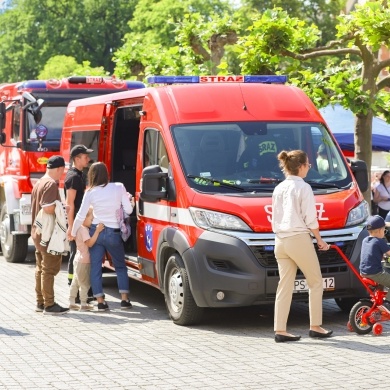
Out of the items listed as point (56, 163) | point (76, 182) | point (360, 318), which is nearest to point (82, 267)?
point (76, 182)

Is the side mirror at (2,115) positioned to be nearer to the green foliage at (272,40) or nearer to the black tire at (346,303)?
the green foliage at (272,40)

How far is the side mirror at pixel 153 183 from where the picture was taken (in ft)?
37.6

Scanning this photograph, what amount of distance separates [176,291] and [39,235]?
1.77 meters

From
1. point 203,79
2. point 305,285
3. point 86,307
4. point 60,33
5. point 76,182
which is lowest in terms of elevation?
point 86,307

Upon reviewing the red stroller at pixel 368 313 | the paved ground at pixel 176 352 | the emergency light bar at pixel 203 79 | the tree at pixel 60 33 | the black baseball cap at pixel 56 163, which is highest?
the tree at pixel 60 33

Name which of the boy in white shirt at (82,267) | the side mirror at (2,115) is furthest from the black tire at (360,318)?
the side mirror at (2,115)

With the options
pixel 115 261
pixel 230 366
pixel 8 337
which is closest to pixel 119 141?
pixel 115 261

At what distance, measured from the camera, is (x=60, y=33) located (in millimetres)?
73750

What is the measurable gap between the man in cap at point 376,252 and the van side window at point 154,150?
2319mm

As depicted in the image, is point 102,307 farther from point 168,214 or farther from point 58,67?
point 58,67

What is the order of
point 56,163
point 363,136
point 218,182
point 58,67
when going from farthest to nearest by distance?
point 58,67
point 363,136
point 56,163
point 218,182

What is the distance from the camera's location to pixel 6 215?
727 inches

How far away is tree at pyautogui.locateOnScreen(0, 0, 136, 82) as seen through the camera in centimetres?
7312

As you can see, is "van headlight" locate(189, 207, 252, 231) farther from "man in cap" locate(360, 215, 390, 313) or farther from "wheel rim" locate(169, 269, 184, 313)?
"man in cap" locate(360, 215, 390, 313)
